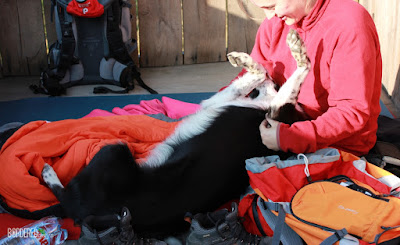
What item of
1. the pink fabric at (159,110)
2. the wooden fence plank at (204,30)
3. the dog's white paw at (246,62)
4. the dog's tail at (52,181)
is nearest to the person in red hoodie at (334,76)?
the dog's white paw at (246,62)

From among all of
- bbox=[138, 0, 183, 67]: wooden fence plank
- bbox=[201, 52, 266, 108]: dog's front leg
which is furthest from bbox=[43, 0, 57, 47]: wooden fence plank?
bbox=[201, 52, 266, 108]: dog's front leg

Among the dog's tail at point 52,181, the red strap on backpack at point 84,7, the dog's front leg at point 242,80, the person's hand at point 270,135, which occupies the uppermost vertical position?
the red strap on backpack at point 84,7

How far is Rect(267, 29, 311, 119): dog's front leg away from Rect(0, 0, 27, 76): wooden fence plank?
3.35 m

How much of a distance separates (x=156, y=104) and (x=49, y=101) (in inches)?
44.0

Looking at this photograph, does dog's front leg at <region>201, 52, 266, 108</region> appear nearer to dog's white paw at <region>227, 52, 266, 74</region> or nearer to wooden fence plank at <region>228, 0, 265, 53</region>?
dog's white paw at <region>227, 52, 266, 74</region>

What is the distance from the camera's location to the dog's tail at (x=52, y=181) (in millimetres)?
1854

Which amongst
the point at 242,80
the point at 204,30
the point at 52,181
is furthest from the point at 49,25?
the point at 52,181

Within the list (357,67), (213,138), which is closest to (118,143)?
(213,138)

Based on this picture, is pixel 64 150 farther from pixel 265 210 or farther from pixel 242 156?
pixel 265 210

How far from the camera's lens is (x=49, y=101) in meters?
3.55

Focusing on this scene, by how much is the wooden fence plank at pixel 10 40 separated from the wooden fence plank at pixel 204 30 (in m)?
1.78

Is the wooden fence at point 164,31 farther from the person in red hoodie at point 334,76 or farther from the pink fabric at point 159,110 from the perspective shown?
the person in red hoodie at point 334,76

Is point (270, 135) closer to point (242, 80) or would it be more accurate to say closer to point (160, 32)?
point (242, 80)

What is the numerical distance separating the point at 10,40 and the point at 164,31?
1628 millimetres
